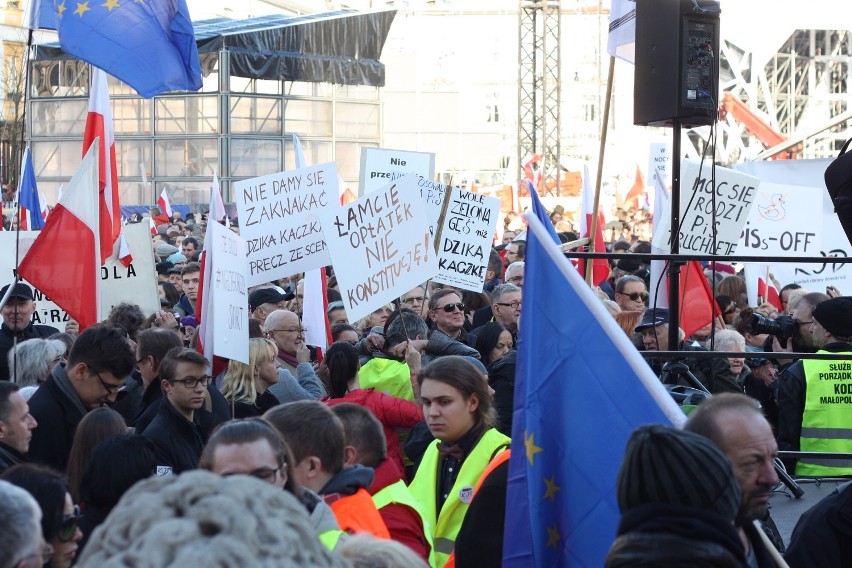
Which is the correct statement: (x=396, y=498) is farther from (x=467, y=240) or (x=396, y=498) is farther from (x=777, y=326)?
(x=467, y=240)

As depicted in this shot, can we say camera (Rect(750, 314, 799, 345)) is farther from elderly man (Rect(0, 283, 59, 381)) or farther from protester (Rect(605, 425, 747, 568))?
protester (Rect(605, 425, 747, 568))

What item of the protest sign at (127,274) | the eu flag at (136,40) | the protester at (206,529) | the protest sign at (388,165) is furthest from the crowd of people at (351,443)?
the eu flag at (136,40)

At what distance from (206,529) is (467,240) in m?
8.52

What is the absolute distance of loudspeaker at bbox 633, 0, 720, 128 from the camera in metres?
6.87

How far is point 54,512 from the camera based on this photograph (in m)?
3.22

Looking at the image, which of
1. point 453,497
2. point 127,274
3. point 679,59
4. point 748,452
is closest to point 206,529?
point 748,452

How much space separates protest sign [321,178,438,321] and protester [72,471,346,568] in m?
5.35

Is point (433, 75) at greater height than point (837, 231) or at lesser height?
greater

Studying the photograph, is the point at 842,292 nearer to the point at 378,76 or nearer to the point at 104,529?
the point at 104,529

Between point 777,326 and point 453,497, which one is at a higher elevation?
point 777,326

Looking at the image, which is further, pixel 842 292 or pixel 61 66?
pixel 61 66

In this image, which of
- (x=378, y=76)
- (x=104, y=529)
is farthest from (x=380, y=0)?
(x=104, y=529)

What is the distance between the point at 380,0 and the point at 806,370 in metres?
59.3

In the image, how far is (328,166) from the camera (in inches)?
355
